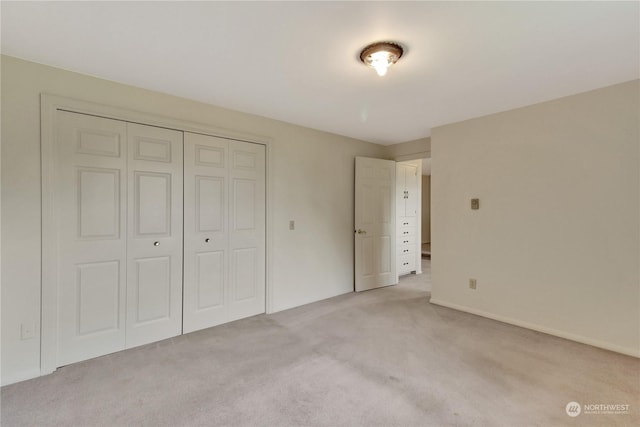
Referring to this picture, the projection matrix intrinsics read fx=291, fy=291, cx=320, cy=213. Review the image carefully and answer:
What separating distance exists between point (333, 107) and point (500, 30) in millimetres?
1639

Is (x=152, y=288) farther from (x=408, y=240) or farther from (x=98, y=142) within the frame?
(x=408, y=240)

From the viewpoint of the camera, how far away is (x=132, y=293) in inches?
102

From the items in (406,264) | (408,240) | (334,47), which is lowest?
(406,264)

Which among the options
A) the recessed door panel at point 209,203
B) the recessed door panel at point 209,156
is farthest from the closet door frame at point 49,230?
the recessed door panel at point 209,203

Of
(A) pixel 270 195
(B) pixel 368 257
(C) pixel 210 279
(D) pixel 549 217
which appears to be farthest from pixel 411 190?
(C) pixel 210 279

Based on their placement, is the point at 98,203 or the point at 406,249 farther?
the point at 406,249

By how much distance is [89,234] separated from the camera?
2381mm

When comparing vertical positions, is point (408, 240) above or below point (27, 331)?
above

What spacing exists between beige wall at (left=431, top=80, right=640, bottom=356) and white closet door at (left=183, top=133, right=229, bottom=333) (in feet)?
8.71

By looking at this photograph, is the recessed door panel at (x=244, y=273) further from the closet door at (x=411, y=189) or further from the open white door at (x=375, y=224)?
the closet door at (x=411, y=189)

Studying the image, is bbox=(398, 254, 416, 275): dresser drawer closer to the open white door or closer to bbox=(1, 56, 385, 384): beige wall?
the open white door

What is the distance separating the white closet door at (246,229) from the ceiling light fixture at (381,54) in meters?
1.74

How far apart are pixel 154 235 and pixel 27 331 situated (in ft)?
3.47

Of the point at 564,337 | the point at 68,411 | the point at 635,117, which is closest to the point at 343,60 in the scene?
the point at 635,117
